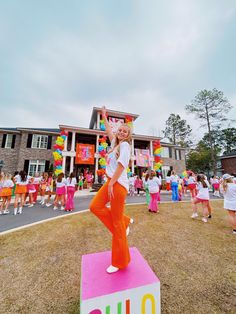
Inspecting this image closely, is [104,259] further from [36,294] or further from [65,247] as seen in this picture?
[65,247]

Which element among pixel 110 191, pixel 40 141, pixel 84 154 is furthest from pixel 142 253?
pixel 40 141

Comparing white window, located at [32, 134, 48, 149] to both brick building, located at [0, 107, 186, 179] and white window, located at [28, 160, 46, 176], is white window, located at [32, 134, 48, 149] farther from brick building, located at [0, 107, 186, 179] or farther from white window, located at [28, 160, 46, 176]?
white window, located at [28, 160, 46, 176]

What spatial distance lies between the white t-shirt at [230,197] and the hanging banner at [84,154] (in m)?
12.9

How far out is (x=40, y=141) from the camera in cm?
1680

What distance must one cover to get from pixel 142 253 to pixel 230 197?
2.96 m

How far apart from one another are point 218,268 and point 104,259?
186cm

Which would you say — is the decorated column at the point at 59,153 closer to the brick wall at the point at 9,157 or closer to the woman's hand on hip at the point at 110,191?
the brick wall at the point at 9,157

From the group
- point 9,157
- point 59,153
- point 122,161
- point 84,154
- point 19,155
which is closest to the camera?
point 122,161

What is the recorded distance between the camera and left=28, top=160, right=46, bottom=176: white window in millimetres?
15873

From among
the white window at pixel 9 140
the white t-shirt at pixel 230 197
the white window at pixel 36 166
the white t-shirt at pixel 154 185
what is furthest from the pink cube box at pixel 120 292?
the white window at pixel 9 140

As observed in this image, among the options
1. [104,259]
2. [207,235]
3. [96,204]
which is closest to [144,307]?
[104,259]

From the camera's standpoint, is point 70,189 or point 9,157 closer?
point 70,189

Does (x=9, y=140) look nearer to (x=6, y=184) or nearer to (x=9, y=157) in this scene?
(x=9, y=157)

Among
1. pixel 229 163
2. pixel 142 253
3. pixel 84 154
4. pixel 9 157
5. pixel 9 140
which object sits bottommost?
pixel 142 253
